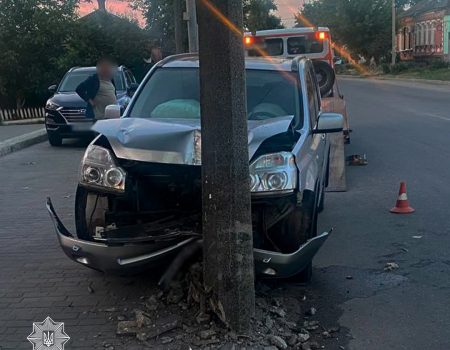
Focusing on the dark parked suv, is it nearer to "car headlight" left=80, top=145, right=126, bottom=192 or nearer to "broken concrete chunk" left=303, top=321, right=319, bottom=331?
"car headlight" left=80, top=145, right=126, bottom=192

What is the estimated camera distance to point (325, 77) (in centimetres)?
1355

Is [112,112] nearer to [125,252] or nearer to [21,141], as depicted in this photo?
[125,252]

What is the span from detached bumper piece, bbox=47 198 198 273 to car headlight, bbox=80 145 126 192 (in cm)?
45

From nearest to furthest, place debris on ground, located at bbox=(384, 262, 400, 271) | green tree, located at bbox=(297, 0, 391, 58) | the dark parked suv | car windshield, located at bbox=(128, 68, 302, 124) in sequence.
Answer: debris on ground, located at bbox=(384, 262, 400, 271)
car windshield, located at bbox=(128, 68, 302, 124)
the dark parked suv
green tree, located at bbox=(297, 0, 391, 58)

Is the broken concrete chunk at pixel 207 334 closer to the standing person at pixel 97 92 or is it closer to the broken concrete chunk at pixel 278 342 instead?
the broken concrete chunk at pixel 278 342

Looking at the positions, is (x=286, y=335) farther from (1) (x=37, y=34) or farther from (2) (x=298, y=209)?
(1) (x=37, y=34)

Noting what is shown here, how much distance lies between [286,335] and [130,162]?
5.60 ft

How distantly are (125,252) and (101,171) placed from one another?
2.26ft

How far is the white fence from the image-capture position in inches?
1038

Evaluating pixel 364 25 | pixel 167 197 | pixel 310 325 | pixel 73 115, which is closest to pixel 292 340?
pixel 310 325

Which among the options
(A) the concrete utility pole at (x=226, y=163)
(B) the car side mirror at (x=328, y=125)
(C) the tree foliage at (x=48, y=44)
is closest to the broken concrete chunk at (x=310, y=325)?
(A) the concrete utility pole at (x=226, y=163)

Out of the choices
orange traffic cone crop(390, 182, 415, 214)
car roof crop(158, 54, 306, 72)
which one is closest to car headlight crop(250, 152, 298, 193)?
car roof crop(158, 54, 306, 72)

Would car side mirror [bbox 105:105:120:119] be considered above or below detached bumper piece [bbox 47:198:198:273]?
above

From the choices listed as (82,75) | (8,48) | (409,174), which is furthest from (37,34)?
(409,174)
